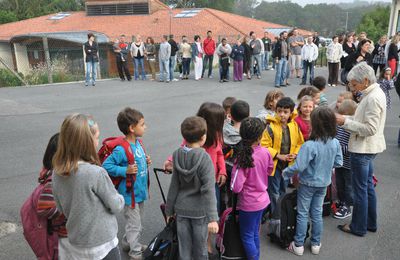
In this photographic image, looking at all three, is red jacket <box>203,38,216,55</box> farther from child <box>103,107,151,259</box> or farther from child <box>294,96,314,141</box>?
child <box>103,107,151,259</box>

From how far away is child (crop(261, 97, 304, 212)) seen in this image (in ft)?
12.7

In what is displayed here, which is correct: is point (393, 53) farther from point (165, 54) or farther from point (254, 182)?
point (254, 182)

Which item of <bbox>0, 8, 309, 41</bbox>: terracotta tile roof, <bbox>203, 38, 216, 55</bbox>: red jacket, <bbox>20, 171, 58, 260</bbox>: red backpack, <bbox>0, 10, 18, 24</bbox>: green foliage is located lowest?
<bbox>20, 171, 58, 260</bbox>: red backpack

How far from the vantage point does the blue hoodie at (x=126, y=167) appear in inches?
124

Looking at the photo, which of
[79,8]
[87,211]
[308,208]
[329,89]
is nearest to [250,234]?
[308,208]

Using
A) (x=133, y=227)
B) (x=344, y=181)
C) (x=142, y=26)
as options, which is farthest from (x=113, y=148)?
(x=142, y=26)

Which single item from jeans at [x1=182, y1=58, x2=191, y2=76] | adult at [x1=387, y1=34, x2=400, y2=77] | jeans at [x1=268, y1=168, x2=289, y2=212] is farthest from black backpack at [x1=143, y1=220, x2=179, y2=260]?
jeans at [x1=182, y1=58, x2=191, y2=76]

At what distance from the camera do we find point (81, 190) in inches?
88.7

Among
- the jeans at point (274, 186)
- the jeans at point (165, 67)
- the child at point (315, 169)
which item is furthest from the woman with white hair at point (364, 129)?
the jeans at point (165, 67)

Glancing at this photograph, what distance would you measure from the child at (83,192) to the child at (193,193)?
2.01 ft

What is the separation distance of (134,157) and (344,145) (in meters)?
2.61

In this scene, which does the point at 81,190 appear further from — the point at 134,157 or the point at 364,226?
the point at 364,226

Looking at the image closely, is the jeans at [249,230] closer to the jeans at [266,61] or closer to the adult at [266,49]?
the adult at [266,49]

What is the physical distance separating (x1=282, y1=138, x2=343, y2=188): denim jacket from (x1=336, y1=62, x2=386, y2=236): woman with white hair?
1.00ft
